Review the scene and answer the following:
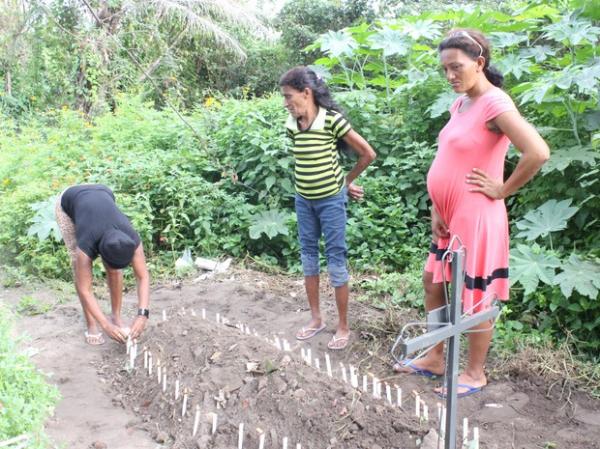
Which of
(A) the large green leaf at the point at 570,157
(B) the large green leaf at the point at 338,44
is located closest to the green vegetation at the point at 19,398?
(A) the large green leaf at the point at 570,157

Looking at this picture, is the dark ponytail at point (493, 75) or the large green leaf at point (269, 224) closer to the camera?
the dark ponytail at point (493, 75)

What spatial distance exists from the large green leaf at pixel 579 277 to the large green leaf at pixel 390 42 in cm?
277

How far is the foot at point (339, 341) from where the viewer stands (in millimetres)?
3689

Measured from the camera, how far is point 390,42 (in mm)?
5426

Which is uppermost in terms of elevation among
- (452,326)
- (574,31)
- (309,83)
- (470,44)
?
(574,31)

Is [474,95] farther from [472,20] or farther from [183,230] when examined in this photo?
[183,230]

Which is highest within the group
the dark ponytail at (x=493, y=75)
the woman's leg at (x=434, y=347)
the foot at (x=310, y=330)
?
the dark ponytail at (x=493, y=75)

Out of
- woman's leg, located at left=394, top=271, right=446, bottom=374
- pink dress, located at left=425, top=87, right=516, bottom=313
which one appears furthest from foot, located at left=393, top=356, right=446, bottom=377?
pink dress, located at left=425, top=87, right=516, bottom=313

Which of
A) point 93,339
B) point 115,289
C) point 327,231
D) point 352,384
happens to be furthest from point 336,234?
point 93,339

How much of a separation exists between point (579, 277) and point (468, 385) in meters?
0.98

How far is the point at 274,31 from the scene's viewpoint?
44.2 feet

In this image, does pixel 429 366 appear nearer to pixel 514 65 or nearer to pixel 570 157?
pixel 570 157

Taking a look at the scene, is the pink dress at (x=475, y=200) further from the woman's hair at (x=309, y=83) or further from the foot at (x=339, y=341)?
the foot at (x=339, y=341)

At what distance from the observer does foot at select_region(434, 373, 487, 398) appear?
9.98ft
